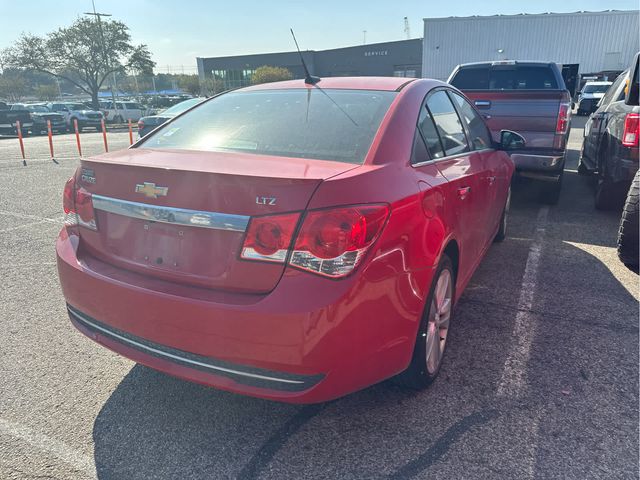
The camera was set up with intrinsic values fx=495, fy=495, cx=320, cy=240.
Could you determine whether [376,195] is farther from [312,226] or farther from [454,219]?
[454,219]

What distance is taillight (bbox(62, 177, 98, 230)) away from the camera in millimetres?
2431

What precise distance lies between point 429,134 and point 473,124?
1.28 meters

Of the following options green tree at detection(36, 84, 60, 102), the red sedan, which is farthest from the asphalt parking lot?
green tree at detection(36, 84, 60, 102)

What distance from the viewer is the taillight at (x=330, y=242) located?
1892mm

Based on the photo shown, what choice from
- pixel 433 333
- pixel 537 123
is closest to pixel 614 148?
pixel 537 123

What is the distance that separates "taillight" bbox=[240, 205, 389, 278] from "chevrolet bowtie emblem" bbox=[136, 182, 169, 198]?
0.45 m

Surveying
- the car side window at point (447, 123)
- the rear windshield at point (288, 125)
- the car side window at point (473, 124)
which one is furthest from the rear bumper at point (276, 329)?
the car side window at point (473, 124)

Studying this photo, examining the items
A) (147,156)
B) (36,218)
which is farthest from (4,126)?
(147,156)

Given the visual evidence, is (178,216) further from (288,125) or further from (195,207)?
(288,125)

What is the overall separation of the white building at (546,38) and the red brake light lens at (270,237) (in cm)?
3638

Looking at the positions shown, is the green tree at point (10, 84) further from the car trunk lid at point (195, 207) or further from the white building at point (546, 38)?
the car trunk lid at point (195, 207)

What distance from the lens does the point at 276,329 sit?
1.90 meters

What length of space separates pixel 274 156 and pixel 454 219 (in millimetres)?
1074

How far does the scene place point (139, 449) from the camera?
225 cm
